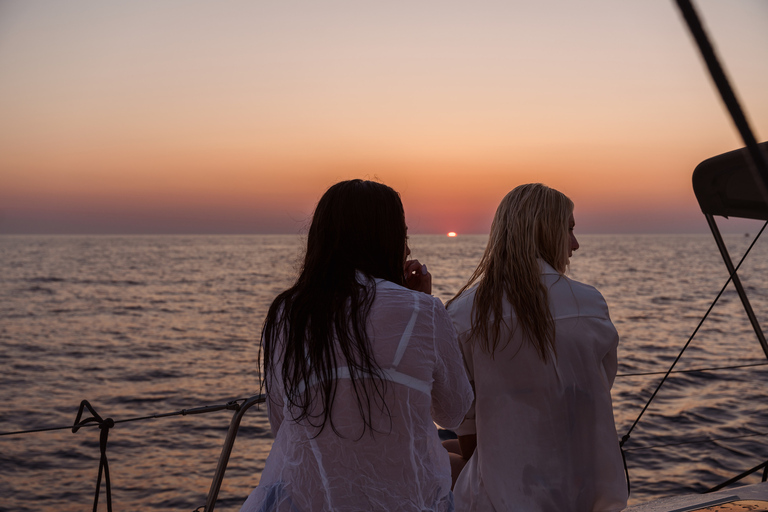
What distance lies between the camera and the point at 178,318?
24234mm

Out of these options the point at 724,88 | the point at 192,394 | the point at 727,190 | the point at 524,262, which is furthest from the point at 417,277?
the point at 192,394

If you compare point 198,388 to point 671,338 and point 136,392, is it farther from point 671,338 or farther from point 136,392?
point 671,338

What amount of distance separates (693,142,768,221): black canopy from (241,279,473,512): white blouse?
2670 millimetres

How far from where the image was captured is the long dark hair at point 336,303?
5.10ft

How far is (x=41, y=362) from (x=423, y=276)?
17242mm

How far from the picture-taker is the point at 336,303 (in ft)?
5.18

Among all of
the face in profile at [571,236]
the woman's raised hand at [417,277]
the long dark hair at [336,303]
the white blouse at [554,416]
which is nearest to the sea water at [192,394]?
the long dark hair at [336,303]

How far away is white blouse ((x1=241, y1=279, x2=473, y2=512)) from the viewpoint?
1562 millimetres

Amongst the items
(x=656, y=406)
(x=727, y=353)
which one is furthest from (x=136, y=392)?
(x=727, y=353)

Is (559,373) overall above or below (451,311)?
below

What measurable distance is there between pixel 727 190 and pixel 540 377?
2.19 m

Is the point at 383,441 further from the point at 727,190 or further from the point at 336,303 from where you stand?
the point at 727,190

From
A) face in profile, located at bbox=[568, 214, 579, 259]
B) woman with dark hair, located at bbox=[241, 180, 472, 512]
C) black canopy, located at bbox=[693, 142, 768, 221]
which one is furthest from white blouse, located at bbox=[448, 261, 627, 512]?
black canopy, located at bbox=[693, 142, 768, 221]

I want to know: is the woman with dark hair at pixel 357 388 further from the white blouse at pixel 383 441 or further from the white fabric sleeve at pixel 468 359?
the white fabric sleeve at pixel 468 359
